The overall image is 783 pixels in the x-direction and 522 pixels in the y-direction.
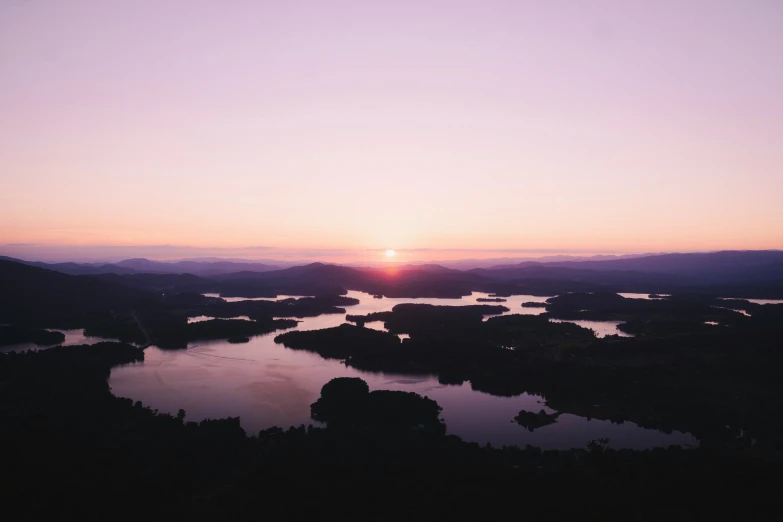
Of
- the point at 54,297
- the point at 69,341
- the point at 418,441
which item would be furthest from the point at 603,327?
the point at 54,297

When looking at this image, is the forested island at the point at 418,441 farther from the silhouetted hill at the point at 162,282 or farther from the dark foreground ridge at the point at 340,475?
the silhouetted hill at the point at 162,282

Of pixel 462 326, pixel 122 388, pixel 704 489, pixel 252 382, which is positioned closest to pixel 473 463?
pixel 704 489

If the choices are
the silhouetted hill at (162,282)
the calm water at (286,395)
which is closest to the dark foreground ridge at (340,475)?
the calm water at (286,395)

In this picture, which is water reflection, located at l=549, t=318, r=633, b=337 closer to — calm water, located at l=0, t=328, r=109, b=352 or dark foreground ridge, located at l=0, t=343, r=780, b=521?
dark foreground ridge, located at l=0, t=343, r=780, b=521

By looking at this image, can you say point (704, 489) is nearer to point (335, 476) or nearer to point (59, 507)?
point (335, 476)

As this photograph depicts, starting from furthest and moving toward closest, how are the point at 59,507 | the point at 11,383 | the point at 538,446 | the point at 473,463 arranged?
the point at 11,383 → the point at 538,446 → the point at 473,463 → the point at 59,507

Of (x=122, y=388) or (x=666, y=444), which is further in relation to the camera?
(x=122, y=388)
